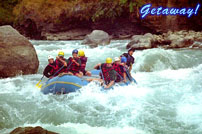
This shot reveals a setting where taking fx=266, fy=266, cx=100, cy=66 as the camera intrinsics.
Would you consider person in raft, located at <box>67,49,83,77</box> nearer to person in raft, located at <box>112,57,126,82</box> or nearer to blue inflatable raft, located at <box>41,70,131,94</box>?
blue inflatable raft, located at <box>41,70,131,94</box>

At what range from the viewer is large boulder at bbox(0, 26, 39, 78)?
8250mm

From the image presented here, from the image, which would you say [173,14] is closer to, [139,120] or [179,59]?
[179,59]

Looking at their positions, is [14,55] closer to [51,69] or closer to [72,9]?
[51,69]

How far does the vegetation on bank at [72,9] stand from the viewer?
19281 millimetres

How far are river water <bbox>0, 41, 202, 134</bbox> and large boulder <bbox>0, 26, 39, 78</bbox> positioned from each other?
0.94ft

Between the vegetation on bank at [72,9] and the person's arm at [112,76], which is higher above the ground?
the vegetation on bank at [72,9]

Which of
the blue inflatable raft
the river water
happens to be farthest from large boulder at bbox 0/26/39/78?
the blue inflatable raft

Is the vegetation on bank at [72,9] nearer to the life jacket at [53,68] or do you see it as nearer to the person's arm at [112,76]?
the life jacket at [53,68]

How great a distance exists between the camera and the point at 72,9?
20.6 m

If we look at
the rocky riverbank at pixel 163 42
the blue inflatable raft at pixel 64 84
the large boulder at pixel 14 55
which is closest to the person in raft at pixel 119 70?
the blue inflatable raft at pixel 64 84

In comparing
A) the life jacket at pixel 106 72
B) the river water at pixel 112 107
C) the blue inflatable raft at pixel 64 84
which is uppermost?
the life jacket at pixel 106 72

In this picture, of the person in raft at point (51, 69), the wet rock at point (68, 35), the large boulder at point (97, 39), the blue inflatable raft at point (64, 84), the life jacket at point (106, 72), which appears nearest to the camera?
the blue inflatable raft at point (64, 84)

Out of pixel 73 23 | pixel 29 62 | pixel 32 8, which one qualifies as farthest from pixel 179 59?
pixel 32 8

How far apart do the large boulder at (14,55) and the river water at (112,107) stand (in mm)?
286
